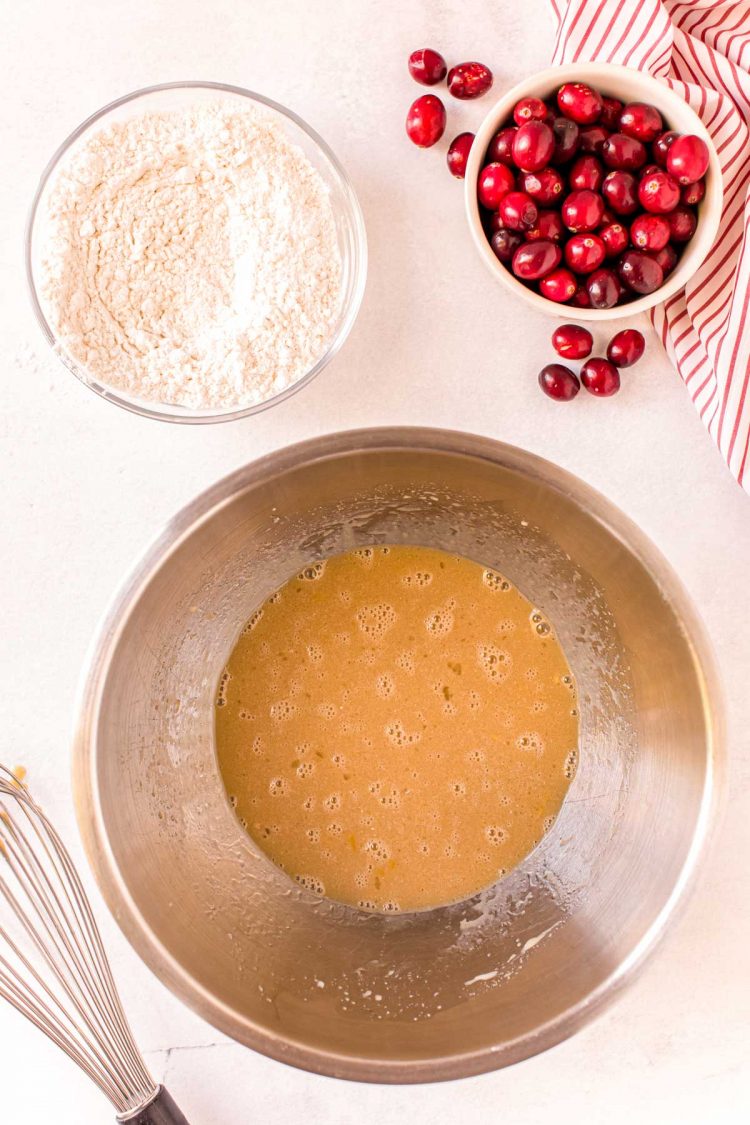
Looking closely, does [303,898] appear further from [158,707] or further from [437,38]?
[437,38]

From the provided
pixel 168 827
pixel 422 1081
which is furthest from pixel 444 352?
pixel 422 1081

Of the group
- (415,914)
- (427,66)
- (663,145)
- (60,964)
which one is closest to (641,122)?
(663,145)

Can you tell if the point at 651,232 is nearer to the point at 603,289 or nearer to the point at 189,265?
the point at 603,289

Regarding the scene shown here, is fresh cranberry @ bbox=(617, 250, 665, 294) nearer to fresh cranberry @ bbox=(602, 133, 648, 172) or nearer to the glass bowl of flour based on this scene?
fresh cranberry @ bbox=(602, 133, 648, 172)

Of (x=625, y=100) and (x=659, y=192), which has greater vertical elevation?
(x=625, y=100)

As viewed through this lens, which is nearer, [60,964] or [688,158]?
[688,158]

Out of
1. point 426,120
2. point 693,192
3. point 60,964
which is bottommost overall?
point 60,964

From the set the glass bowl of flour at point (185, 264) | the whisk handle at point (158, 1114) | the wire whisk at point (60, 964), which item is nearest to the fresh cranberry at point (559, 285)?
the glass bowl of flour at point (185, 264)

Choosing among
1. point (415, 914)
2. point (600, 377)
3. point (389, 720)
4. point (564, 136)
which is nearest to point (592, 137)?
point (564, 136)
